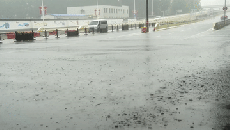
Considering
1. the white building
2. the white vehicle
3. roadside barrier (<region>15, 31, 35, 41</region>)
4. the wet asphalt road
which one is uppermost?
the white building

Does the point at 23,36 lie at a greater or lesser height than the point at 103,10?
lesser

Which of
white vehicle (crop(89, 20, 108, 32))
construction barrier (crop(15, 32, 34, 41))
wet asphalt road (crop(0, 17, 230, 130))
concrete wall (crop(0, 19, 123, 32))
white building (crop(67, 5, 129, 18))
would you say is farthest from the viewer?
white building (crop(67, 5, 129, 18))

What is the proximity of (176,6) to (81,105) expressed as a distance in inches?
6912

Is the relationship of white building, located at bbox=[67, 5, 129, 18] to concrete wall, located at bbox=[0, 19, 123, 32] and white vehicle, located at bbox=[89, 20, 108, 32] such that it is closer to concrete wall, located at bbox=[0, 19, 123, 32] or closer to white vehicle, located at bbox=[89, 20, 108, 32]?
concrete wall, located at bbox=[0, 19, 123, 32]

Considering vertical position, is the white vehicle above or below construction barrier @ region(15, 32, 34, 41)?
above

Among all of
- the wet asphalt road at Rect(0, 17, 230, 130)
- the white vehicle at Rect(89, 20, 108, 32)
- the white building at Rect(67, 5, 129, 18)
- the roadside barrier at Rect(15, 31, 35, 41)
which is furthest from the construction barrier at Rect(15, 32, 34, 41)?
the white building at Rect(67, 5, 129, 18)

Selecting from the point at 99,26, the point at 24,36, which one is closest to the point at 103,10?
the point at 99,26

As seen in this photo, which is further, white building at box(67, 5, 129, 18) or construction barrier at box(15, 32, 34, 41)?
white building at box(67, 5, 129, 18)

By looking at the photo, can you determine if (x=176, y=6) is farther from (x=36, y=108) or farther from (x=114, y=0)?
(x=36, y=108)

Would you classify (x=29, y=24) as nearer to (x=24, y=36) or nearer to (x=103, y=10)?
(x=24, y=36)

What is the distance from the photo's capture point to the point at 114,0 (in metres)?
138

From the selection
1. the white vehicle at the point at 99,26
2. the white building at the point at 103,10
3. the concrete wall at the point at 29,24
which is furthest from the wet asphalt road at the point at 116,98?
the white building at the point at 103,10

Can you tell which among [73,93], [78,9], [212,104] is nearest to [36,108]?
[73,93]

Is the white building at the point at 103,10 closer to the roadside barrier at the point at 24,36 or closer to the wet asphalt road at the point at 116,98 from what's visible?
the roadside barrier at the point at 24,36
